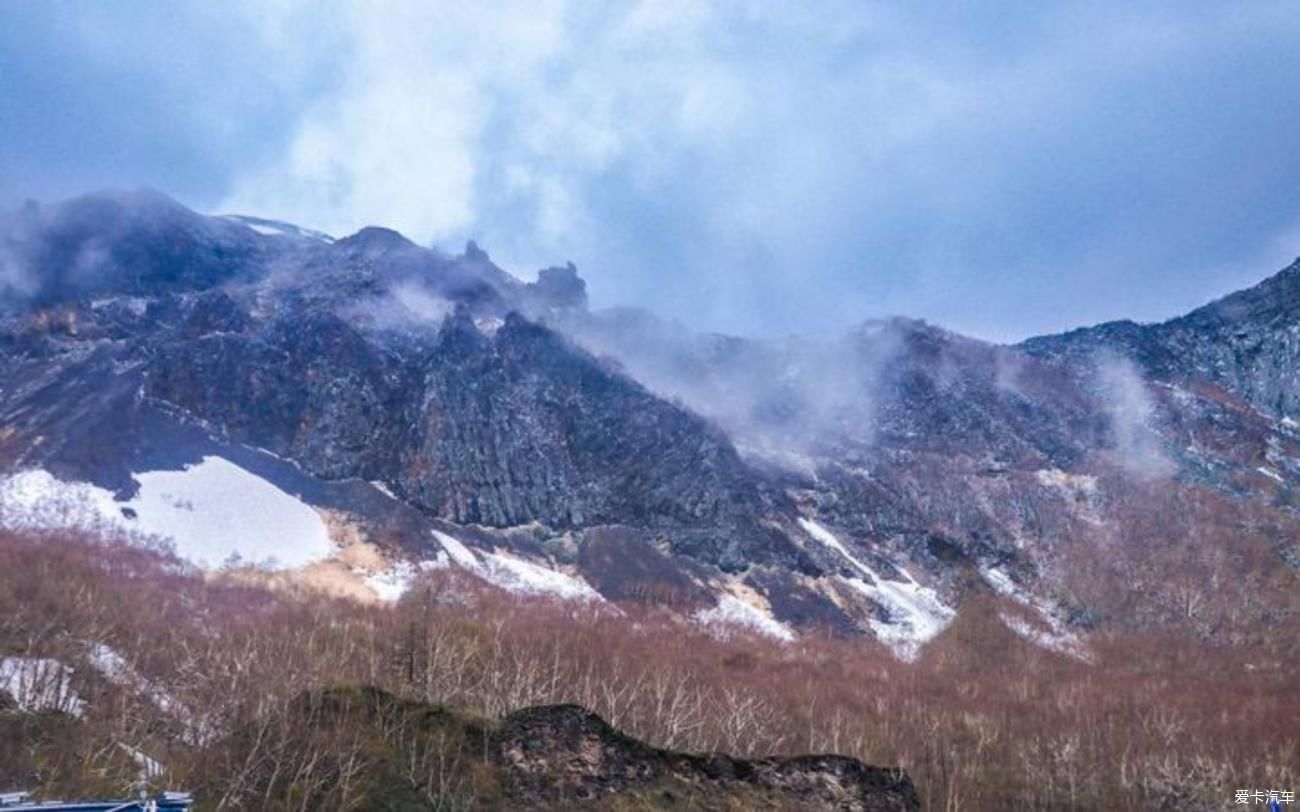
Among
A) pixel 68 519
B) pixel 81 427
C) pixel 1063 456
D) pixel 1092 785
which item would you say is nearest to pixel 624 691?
pixel 1092 785

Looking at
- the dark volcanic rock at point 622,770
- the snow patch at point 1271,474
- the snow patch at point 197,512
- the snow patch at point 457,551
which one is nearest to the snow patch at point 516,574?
the snow patch at point 457,551

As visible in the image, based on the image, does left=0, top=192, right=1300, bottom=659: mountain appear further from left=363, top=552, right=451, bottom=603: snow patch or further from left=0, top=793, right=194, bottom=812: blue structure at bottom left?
left=0, top=793, right=194, bottom=812: blue structure at bottom left

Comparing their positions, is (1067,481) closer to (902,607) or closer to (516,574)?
(902,607)

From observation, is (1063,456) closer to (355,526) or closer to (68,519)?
(355,526)

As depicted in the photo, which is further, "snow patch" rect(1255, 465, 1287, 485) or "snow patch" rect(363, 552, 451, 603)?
"snow patch" rect(1255, 465, 1287, 485)

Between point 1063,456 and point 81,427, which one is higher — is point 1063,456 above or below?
above

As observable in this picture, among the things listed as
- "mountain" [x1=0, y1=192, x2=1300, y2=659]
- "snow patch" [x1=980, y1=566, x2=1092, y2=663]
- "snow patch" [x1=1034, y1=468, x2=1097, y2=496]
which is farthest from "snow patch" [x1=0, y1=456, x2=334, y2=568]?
"snow patch" [x1=1034, y1=468, x2=1097, y2=496]

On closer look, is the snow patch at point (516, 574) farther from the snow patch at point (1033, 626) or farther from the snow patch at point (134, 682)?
the snow patch at point (1033, 626)

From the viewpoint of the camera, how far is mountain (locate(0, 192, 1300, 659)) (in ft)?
259

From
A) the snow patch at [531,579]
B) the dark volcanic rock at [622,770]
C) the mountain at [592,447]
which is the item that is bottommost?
the dark volcanic rock at [622,770]

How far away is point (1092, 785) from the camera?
47219 millimetres

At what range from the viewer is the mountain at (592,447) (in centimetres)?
7888

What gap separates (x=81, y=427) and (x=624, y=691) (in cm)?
Answer: 5163

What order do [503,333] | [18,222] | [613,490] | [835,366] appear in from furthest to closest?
[835,366]
[18,222]
[503,333]
[613,490]
